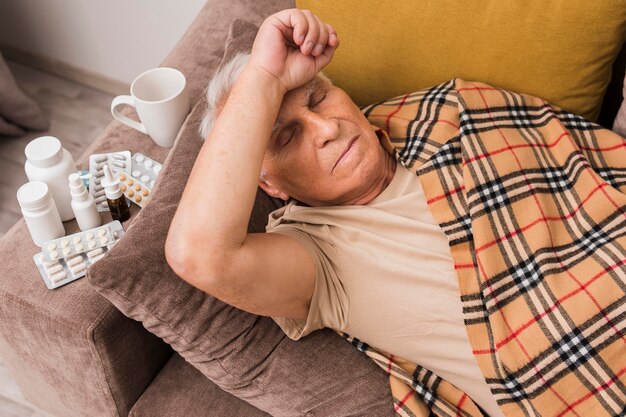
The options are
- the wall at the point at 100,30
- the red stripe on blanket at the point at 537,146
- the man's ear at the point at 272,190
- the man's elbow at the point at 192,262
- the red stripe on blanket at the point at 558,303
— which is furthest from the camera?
the wall at the point at 100,30

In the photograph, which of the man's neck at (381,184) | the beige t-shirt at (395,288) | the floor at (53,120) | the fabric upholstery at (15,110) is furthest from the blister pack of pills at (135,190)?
the fabric upholstery at (15,110)

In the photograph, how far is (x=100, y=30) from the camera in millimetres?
2484

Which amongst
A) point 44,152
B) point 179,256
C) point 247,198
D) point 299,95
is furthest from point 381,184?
point 44,152

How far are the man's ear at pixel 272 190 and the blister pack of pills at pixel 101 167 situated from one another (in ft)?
1.05

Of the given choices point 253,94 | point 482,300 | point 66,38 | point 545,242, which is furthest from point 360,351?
point 66,38

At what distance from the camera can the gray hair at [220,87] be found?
1.33 m

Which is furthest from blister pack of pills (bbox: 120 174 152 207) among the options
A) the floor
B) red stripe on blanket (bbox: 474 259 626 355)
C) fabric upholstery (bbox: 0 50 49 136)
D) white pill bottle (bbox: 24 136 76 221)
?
fabric upholstery (bbox: 0 50 49 136)

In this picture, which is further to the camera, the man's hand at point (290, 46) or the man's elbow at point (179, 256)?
the man's hand at point (290, 46)

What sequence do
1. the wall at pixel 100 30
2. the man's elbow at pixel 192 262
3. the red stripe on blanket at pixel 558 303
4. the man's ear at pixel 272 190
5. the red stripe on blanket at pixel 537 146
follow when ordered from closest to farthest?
the man's elbow at pixel 192 262 < the red stripe on blanket at pixel 558 303 < the red stripe on blanket at pixel 537 146 < the man's ear at pixel 272 190 < the wall at pixel 100 30

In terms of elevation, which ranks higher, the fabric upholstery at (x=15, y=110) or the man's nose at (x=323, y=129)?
the man's nose at (x=323, y=129)

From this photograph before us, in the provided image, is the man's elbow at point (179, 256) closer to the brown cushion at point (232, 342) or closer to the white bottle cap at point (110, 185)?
the brown cushion at point (232, 342)

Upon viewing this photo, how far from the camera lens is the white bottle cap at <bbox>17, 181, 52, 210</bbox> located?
4.22 ft

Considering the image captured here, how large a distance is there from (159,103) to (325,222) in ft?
1.53

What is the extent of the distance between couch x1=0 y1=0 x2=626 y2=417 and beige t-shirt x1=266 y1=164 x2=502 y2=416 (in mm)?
64
